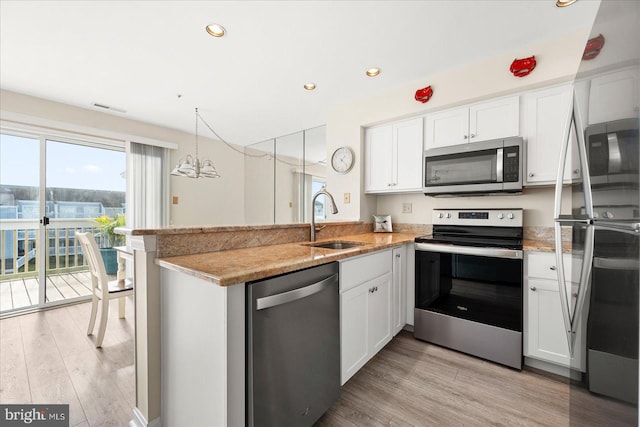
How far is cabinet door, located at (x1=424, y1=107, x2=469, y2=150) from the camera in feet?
7.84

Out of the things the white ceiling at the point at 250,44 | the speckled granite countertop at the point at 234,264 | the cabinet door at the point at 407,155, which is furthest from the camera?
the cabinet door at the point at 407,155

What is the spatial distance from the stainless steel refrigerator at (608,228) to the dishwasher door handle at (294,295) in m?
0.99

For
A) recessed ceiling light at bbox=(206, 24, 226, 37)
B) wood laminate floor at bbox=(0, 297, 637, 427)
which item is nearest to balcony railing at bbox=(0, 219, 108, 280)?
wood laminate floor at bbox=(0, 297, 637, 427)

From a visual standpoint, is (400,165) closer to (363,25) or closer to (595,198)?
(363,25)

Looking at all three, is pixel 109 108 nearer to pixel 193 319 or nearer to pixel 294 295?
pixel 193 319

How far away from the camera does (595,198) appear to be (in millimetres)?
848

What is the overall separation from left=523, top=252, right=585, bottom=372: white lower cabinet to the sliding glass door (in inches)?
190

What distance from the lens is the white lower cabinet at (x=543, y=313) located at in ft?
5.82

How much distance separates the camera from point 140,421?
135 cm

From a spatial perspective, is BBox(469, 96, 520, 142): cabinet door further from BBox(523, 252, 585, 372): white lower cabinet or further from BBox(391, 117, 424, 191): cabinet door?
BBox(523, 252, 585, 372): white lower cabinet

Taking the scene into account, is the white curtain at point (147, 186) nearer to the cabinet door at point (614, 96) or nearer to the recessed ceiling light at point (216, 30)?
the recessed ceiling light at point (216, 30)

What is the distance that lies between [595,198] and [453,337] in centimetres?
168

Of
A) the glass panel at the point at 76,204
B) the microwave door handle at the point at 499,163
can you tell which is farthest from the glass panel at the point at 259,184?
the microwave door handle at the point at 499,163

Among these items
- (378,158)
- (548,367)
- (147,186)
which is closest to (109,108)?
(147,186)
